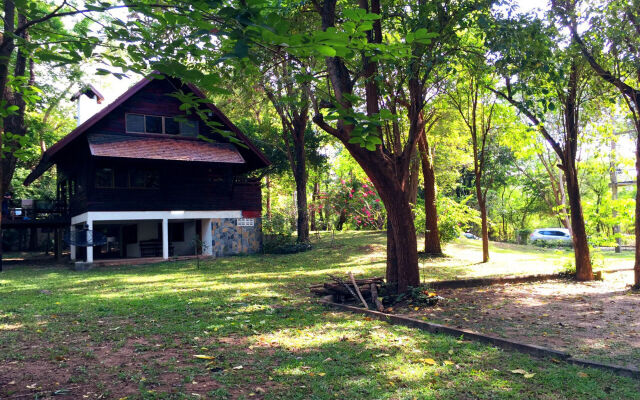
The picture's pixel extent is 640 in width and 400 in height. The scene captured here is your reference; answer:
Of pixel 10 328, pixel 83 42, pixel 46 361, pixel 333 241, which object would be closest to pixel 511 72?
pixel 83 42

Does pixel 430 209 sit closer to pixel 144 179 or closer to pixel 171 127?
pixel 171 127

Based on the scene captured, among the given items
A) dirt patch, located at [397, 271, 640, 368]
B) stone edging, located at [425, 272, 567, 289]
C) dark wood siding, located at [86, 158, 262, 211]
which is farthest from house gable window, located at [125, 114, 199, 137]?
dirt patch, located at [397, 271, 640, 368]

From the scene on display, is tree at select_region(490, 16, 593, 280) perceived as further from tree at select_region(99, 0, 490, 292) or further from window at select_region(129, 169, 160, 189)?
window at select_region(129, 169, 160, 189)

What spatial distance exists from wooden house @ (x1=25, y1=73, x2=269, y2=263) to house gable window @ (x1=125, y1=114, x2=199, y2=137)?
39 mm

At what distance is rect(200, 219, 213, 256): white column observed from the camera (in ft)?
68.8

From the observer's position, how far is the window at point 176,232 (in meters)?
22.8

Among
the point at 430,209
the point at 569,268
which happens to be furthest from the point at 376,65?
the point at 430,209

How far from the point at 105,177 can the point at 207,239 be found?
4.85 meters

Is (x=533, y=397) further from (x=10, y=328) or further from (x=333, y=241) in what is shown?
(x=333, y=241)

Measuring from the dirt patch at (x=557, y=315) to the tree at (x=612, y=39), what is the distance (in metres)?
1.96

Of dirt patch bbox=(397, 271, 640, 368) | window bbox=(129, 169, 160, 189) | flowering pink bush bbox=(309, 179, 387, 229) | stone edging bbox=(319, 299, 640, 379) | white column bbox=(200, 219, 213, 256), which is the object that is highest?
window bbox=(129, 169, 160, 189)

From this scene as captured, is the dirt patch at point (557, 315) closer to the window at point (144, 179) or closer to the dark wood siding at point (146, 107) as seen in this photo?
the dark wood siding at point (146, 107)

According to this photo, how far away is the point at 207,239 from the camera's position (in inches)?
836

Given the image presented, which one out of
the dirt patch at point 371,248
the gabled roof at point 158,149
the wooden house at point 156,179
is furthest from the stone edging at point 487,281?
the gabled roof at point 158,149
